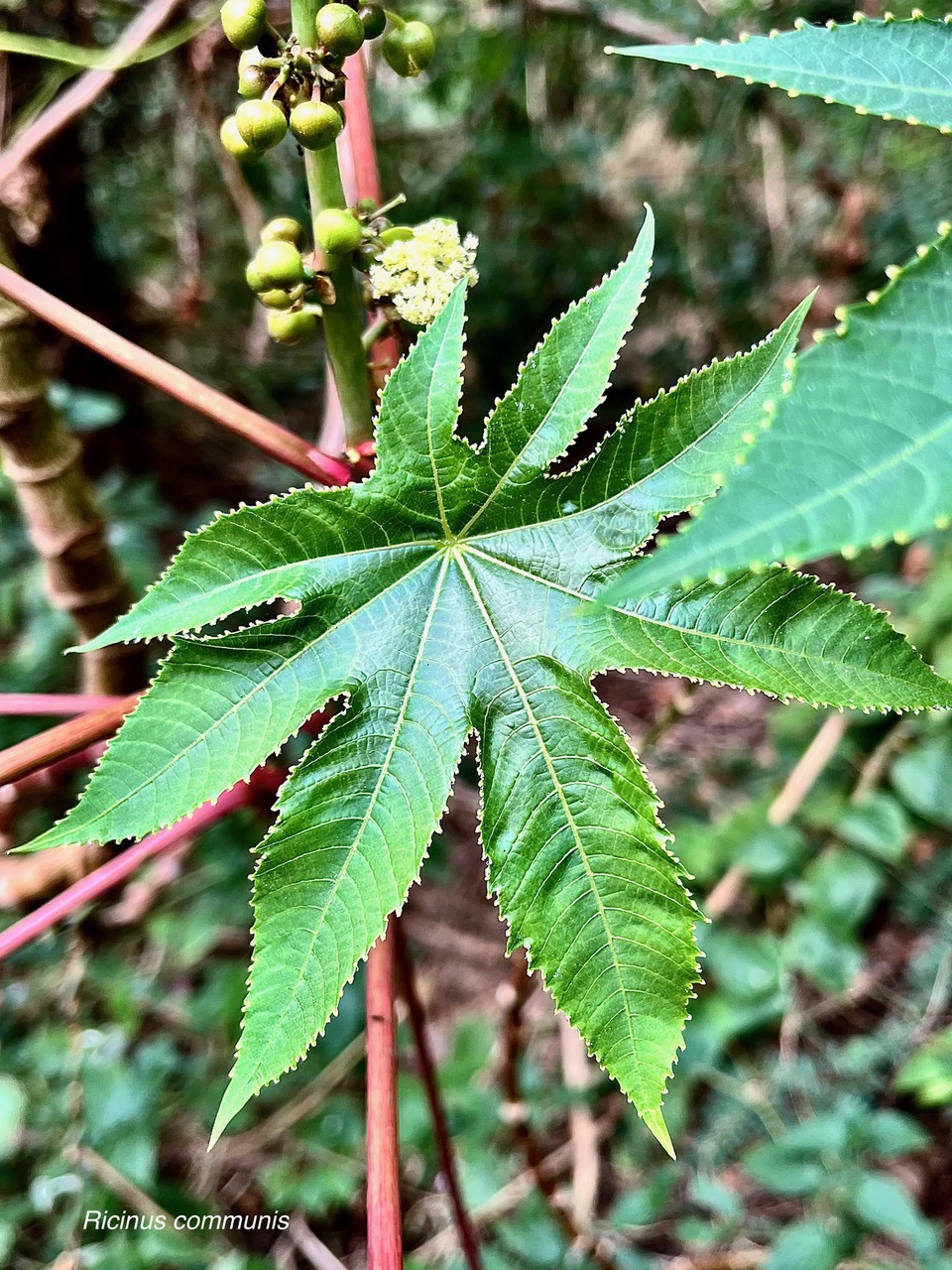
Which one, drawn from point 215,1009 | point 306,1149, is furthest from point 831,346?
point 306,1149

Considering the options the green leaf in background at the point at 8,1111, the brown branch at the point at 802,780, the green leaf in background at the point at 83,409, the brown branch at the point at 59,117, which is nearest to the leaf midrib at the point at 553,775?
the brown branch at the point at 59,117

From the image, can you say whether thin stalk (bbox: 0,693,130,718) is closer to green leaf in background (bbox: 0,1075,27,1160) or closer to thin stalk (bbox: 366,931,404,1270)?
thin stalk (bbox: 366,931,404,1270)

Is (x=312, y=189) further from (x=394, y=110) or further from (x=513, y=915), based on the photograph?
(x=394, y=110)

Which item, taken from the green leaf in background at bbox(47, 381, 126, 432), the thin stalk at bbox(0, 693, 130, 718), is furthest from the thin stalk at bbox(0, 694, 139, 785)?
the green leaf in background at bbox(47, 381, 126, 432)

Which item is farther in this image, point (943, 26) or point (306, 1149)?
point (306, 1149)

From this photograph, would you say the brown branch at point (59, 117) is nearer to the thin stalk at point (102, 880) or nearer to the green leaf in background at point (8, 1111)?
the thin stalk at point (102, 880)

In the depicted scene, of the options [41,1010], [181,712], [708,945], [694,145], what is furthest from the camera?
[694,145]

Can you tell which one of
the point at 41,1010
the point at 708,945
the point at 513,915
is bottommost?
the point at 708,945
